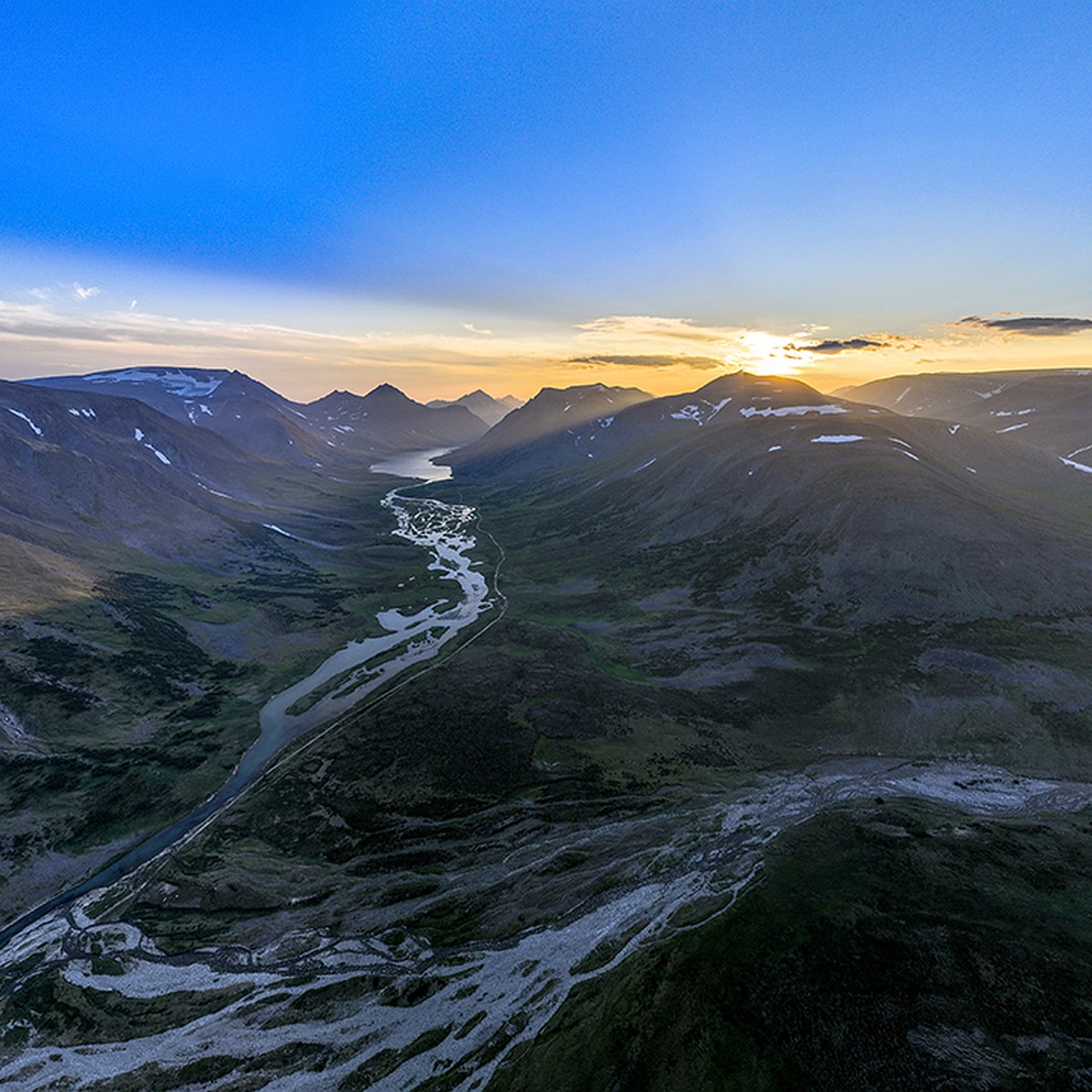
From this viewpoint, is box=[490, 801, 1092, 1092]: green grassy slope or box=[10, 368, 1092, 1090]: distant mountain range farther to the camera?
box=[10, 368, 1092, 1090]: distant mountain range

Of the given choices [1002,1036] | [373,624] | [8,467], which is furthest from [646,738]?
[8,467]

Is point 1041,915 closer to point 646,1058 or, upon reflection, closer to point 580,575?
point 646,1058

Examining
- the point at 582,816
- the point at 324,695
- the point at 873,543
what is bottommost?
the point at 324,695

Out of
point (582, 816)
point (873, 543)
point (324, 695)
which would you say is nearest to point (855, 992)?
point (582, 816)

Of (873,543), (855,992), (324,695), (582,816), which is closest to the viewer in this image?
(855,992)

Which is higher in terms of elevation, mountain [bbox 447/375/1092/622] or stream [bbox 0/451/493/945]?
mountain [bbox 447/375/1092/622]

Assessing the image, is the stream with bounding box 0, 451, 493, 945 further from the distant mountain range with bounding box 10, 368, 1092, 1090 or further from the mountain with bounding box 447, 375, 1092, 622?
the mountain with bounding box 447, 375, 1092, 622

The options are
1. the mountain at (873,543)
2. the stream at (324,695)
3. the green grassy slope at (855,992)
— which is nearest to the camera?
the green grassy slope at (855,992)

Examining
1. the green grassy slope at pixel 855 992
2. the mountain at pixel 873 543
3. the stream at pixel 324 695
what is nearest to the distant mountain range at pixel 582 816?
the green grassy slope at pixel 855 992

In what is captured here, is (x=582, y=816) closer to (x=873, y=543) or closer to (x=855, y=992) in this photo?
(x=855, y=992)

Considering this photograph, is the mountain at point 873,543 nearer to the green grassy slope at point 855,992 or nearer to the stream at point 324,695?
the stream at point 324,695

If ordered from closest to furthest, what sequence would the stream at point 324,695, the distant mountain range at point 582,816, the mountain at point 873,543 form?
the distant mountain range at point 582,816
the stream at point 324,695
the mountain at point 873,543

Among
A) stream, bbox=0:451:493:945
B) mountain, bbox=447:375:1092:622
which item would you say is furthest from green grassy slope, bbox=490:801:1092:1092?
mountain, bbox=447:375:1092:622
